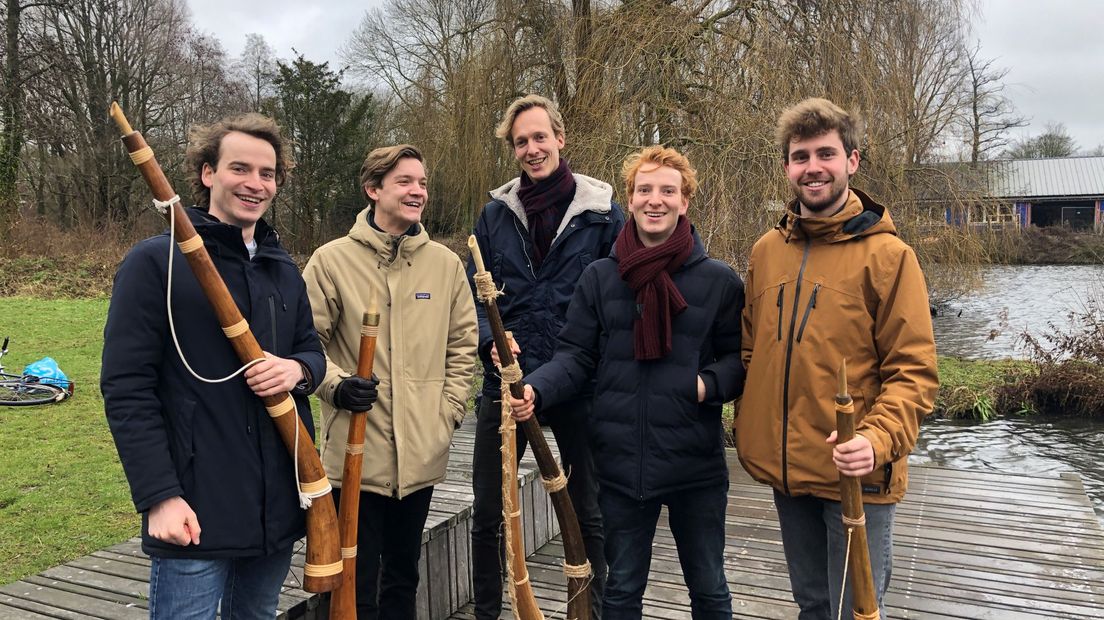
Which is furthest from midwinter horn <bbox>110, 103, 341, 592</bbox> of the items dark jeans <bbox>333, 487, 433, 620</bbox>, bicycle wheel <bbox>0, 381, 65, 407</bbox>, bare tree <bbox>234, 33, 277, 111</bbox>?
bare tree <bbox>234, 33, 277, 111</bbox>

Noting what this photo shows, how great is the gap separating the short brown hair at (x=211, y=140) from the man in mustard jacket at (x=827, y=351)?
134cm

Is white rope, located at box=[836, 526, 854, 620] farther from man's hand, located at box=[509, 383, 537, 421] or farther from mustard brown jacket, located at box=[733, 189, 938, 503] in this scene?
man's hand, located at box=[509, 383, 537, 421]

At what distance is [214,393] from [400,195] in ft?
2.87

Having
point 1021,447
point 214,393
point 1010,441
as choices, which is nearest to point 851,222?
point 214,393

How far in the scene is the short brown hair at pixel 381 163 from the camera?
2.34 metres

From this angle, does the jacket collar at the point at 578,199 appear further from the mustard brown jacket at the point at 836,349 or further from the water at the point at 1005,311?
the water at the point at 1005,311

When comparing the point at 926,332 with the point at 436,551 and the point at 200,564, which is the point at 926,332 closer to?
the point at 200,564

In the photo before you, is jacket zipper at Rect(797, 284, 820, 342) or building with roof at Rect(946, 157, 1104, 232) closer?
jacket zipper at Rect(797, 284, 820, 342)

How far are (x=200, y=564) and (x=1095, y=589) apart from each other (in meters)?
3.75

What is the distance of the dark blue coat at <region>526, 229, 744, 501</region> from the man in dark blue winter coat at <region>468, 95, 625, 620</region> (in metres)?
0.29

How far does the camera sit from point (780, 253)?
2092mm

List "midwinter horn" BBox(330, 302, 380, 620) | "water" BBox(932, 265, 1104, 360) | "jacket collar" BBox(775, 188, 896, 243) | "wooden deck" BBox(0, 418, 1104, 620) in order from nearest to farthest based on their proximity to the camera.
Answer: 1. "jacket collar" BBox(775, 188, 896, 243)
2. "midwinter horn" BBox(330, 302, 380, 620)
3. "wooden deck" BBox(0, 418, 1104, 620)
4. "water" BBox(932, 265, 1104, 360)

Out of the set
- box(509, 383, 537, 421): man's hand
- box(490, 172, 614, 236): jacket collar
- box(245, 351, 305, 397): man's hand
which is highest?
box(490, 172, 614, 236): jacket collar

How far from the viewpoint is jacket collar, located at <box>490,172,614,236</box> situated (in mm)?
2643
